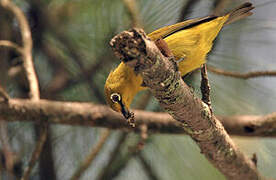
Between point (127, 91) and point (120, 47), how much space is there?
707 mm

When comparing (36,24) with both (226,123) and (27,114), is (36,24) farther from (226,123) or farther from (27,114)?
(226,123)

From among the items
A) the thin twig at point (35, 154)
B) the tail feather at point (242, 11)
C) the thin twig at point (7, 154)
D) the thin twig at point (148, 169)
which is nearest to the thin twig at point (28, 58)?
the thin twig at point (35, 154)

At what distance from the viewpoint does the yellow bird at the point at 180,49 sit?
1.51 m

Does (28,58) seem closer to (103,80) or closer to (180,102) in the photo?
(103,80)

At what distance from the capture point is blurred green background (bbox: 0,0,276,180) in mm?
1970

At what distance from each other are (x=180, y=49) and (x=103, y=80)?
71cm

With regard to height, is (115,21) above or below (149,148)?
above

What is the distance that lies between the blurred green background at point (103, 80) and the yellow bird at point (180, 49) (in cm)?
24

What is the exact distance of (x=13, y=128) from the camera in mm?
2248

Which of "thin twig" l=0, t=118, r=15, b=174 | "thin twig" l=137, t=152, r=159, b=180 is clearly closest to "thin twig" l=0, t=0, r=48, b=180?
"thin twig" l=0, t=118, r=15, b=174

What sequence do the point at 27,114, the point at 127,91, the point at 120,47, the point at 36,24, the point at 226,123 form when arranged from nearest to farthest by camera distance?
the point at 120,47, the point at 127,91, the point at 27,114, the point at 226,123, the point at 36,24

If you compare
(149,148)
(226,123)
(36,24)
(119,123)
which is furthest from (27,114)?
(226,123)

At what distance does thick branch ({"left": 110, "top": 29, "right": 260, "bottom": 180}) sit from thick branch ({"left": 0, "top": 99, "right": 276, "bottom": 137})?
0.27m

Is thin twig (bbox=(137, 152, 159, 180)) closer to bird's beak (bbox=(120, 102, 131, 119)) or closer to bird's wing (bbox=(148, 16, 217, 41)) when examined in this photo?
bird's beak (bbox=(120, 102, 131, 119))
